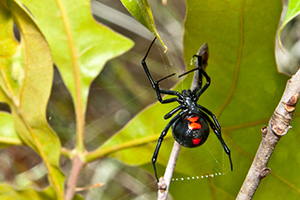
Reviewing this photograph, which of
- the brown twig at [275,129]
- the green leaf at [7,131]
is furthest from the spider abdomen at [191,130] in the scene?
the green leaf at [7,131]

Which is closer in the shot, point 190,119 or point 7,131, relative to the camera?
point 190,119

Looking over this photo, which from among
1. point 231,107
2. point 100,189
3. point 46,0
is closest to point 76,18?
point 46,0

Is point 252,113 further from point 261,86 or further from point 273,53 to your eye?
point 273,53

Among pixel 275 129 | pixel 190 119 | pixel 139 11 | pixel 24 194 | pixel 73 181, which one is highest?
pixel 139 11

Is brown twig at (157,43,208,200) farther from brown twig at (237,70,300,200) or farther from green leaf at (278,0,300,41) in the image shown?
green leaf at (278,0,300,41)

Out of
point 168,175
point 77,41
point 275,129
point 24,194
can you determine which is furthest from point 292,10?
point 24,194

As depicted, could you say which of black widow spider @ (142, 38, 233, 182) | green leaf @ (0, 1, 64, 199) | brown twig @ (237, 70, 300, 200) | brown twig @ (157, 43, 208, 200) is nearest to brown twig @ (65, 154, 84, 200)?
green leaf @ (0, 1, 64, 199)

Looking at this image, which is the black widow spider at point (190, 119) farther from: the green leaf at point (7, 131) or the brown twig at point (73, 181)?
the green leaf at point (7, 131)

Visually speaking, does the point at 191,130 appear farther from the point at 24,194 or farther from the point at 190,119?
the point at 24,194
